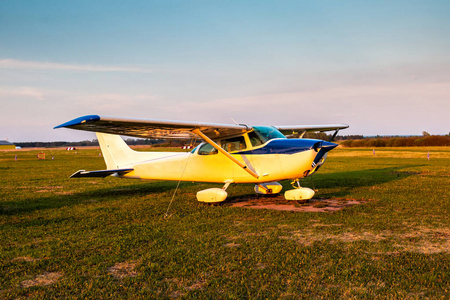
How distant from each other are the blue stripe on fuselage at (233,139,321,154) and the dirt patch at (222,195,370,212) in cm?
153

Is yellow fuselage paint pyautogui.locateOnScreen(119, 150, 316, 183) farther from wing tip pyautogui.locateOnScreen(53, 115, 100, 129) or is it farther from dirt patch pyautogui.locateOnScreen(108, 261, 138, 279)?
dirt patch pyautogui.locateOnScreen(108, 261, 138, 279)

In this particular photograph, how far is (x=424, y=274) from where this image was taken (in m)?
4.04

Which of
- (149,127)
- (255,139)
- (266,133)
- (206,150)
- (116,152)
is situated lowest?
(116,152)

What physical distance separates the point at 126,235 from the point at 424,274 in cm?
487

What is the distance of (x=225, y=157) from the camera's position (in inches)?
389

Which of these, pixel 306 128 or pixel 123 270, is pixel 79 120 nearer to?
pixel 123 270

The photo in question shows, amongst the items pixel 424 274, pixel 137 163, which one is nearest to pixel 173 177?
pixel 137 163

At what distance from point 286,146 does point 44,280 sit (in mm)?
6484

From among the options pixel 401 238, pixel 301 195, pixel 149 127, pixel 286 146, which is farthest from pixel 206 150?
pixel 401 238

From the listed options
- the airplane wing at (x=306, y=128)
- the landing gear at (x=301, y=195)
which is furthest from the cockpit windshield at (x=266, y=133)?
the airplane wing at (x=306, y=128)

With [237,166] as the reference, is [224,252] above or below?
below

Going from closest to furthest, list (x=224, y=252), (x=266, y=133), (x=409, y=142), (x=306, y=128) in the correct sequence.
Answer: (x=224, y=252), (x=266, y=133), (x=306, y=128), (x=409, y=142)

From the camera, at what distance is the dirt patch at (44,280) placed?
13.2 feet

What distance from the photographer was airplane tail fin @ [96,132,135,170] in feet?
38.7
